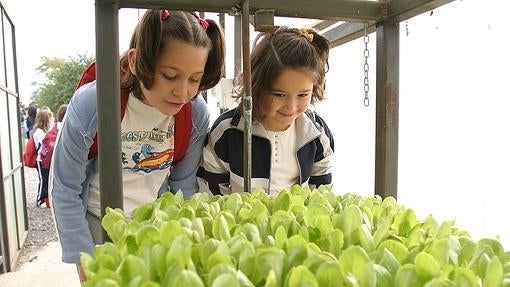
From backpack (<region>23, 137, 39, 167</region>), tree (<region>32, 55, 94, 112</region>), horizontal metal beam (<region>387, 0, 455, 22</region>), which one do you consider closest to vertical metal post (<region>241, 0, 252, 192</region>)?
horizontal metal beam (<region>387, 0, 455, 22</region>)

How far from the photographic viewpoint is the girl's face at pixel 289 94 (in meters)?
1.00

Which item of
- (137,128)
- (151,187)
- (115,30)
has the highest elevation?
(115,30)

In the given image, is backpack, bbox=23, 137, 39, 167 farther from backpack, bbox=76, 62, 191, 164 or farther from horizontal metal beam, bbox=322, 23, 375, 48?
horizontal metal beam, bbox=322, 23, 375, 48

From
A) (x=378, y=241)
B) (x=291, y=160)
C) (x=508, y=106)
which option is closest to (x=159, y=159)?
(x=291, y=160)

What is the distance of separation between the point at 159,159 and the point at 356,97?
0.99 meters

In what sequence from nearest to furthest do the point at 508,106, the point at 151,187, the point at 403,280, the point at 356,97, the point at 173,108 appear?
the point at 403,280, the point at 173,108, the point at 151,187, the point at 508,106, the point at 356,97

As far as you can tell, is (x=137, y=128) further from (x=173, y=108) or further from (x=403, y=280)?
(x=403, y=280)

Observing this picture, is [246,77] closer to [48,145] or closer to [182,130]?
[182,130]

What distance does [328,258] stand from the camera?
0.39m

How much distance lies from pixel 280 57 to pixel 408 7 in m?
0.36

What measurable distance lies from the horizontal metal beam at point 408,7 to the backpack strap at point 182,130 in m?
0.49

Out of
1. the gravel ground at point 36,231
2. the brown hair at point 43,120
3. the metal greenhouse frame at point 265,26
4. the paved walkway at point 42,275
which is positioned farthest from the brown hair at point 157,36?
the brown hair at point 43,120

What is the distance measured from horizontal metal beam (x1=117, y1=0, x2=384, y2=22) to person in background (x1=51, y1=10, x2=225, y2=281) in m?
0.26

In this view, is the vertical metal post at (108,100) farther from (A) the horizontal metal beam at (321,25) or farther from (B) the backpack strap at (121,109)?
(A) the horizontal metal beam at (321,25)
